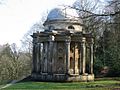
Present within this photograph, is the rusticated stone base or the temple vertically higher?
the temple

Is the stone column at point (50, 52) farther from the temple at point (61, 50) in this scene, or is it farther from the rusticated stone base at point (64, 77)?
the rusticated stone base at point (64, 77)

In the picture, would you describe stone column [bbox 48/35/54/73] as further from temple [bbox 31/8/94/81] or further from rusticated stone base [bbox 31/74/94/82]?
rusticated stone base [bbox 31/74/94/82]

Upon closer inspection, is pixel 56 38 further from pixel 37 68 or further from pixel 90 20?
pixel 90 20

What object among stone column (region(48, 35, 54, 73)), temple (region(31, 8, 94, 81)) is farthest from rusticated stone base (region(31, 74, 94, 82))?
stone column (region(48, 35, 54, 73))

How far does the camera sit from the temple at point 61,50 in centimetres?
Result: 3791

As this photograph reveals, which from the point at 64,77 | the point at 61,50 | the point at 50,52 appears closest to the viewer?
the point at 64,77

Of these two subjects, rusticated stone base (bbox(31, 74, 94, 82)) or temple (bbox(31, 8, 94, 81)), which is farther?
temple (bbox(31, 8, 94, 81))

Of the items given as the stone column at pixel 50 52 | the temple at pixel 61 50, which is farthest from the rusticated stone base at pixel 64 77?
the stone column at pixel 50 52

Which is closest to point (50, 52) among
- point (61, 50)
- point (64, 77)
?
point (61, 50)

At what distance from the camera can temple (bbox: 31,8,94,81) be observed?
124ft

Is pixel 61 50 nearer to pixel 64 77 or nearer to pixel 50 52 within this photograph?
pixel 50 52

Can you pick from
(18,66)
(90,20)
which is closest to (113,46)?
(18,66)

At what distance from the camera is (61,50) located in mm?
39500

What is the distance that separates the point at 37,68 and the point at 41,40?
4550 millimetres
